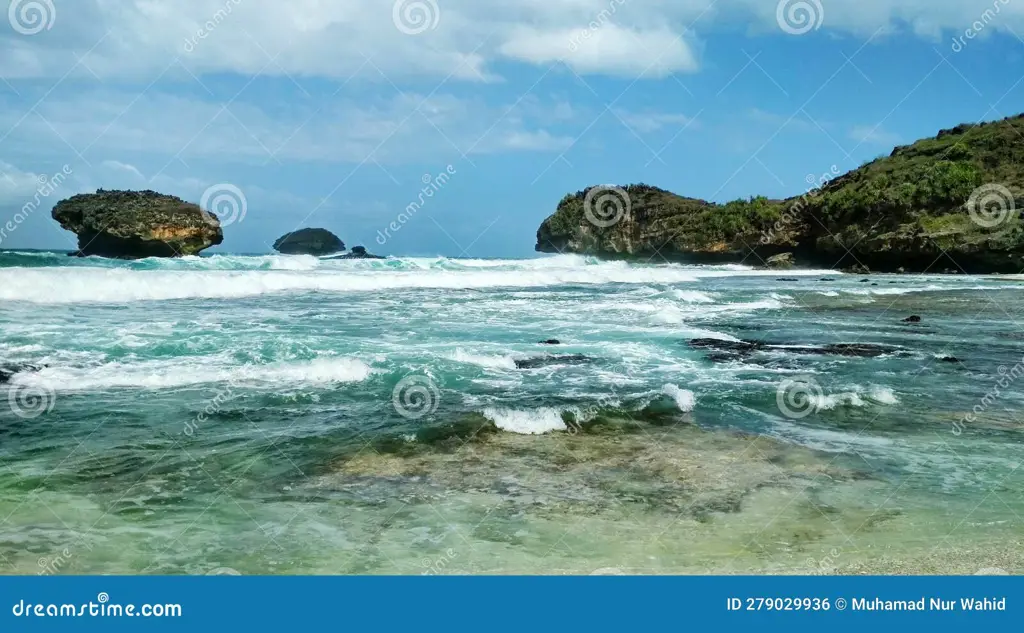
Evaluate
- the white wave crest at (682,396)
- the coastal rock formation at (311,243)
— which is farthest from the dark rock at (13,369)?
the coastal rock formation at (311,243)

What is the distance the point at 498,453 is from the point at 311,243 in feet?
314

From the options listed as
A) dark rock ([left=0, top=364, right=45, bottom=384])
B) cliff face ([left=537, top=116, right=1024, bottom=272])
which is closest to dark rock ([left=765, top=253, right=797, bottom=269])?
cliff face ([left=537, top=116, right=1024, bottom=272])

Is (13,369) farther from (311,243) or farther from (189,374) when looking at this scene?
(311,243)

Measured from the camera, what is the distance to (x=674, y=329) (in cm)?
1808

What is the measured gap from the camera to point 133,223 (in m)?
49.4

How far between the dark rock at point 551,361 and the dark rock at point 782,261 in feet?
210

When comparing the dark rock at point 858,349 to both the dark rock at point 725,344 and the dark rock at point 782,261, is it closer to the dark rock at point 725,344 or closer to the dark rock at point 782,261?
the dark rock at point 725,344

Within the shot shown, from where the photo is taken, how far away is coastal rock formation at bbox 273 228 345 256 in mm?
98625

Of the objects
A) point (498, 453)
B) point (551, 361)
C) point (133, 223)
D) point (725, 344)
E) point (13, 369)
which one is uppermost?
point (133, 223)

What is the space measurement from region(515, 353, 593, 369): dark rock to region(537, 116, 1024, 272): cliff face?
45.5m

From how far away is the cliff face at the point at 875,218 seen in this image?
174ft

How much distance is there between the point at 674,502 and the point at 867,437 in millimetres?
3313

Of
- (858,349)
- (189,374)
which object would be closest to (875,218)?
(858,349)

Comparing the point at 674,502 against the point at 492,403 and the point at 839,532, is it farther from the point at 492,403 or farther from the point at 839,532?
the point at 492,403
